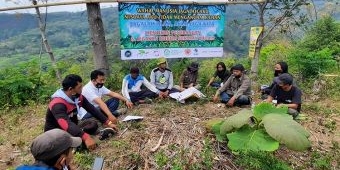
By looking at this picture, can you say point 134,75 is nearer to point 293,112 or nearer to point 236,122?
point 293,112

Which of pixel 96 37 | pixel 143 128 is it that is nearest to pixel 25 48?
pixel 96 37

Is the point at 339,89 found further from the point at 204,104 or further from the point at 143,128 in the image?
the point at 143,128

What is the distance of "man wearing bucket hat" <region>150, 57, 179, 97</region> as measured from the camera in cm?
833

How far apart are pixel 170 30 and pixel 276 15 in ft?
11.8

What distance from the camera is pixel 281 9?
1000 centimetres

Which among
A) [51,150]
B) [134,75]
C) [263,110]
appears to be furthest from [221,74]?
[51,150]

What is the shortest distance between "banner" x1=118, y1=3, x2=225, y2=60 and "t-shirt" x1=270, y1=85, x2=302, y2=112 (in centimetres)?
273

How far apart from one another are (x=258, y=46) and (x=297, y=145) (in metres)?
6.00

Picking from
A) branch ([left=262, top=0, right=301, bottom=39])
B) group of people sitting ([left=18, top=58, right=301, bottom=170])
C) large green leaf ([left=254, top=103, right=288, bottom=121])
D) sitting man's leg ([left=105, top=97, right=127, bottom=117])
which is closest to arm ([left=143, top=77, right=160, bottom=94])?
group of people sitting ([left=18, top=58, right=301, bottom=170])

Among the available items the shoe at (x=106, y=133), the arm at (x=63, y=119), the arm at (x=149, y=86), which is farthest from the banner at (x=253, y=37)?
the arm at (x=63, y=119)

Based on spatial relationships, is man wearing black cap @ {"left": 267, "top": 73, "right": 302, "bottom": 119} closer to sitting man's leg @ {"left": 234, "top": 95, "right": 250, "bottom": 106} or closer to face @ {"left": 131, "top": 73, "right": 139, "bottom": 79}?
sitting man's leg @ {"left": 234, "top": 95, "right": 250, "bottom": 106}

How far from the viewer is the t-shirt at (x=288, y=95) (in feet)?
21.1

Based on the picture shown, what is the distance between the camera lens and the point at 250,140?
4.61 m

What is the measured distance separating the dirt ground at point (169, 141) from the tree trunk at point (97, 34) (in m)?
2.00
